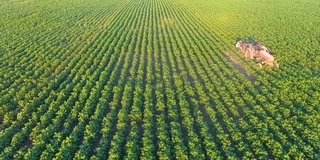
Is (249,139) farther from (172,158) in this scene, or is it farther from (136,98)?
(136,98)

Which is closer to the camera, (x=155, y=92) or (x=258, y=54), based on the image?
(x=155, y=92)

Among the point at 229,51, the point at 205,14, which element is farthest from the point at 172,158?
the point at 205,14

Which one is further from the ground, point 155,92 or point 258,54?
point 258,54

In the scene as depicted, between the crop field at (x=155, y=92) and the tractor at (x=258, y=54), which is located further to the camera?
the tractor at (x=258, y=54)

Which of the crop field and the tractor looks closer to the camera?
the crop field
